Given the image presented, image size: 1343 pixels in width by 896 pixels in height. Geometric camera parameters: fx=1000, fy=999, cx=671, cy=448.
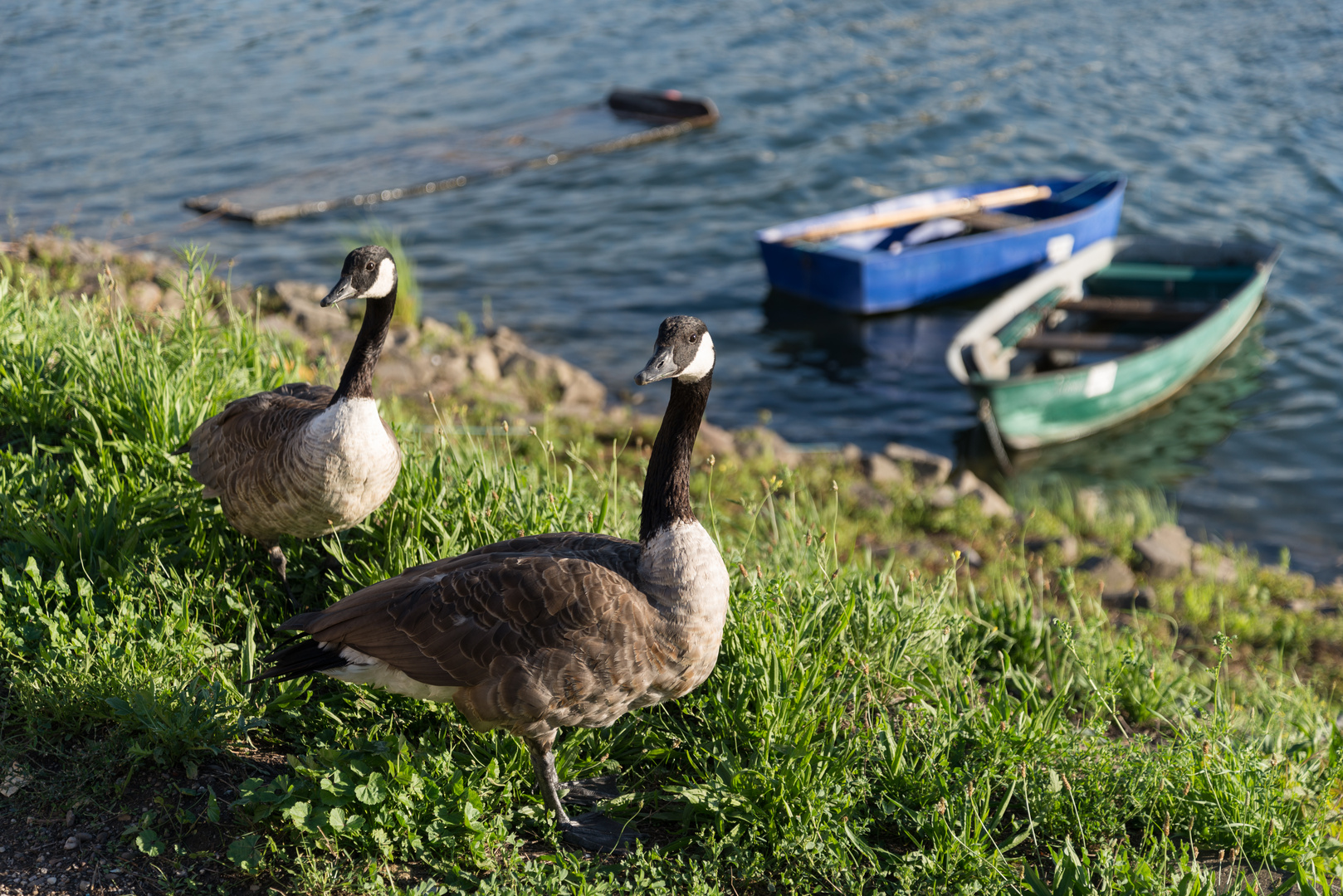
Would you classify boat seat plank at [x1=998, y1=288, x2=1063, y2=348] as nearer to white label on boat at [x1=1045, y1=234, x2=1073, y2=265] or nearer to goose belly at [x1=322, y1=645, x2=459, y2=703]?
white label on boat at [x1=1045, y1=234, x2=1073, y2=265]

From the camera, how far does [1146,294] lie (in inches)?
543

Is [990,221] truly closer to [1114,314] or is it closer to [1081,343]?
[1114,314]

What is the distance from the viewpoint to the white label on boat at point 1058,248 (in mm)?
14422

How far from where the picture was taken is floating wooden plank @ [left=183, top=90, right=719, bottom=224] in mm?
16875

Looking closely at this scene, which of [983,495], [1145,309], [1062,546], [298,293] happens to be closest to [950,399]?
[1145,309]

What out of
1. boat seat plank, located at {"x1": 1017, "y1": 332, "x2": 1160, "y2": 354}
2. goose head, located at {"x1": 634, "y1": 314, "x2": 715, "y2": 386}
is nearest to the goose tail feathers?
goose head, located at {"x1": 634, "y1": 314, "x2": 715, "y2": 386}

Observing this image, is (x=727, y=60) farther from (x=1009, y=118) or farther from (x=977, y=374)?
(x=977, y=374)

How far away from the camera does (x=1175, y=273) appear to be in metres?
13.6

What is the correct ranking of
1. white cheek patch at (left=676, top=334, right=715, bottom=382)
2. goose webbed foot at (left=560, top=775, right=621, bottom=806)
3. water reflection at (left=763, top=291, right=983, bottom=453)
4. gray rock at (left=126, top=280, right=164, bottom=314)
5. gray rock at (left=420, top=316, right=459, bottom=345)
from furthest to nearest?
1. water reflection at (left=763, top=291, right=983, bottom=453)
2. gray rock at (left=420, top=316, right=459, bottom=345)
3. gray rock at (left=126, top=280, right=164, bottom=314)
4. goose webbed foot at (left=560, top=775, right=621, bottom=806)
5. white cheek patch at (left=676, top=334, right=715, bottom=382)

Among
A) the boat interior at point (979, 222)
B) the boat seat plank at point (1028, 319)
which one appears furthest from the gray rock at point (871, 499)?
the boat interior at point (979, 222)

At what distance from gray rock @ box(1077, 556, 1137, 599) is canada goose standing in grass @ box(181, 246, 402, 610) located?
544cm

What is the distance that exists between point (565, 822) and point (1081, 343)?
1029cm

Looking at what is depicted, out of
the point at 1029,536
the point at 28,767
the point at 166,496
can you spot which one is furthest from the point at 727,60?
the point at 28,767

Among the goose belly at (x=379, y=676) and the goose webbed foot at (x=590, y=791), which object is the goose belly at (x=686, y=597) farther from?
the goose belly at (x=379, y=676)
